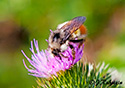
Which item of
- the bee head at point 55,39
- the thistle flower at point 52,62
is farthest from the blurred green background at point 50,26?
the bee head at point 55,39

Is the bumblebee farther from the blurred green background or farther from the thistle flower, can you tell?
the blurred green background

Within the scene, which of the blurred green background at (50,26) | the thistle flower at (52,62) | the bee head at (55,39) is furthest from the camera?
the blurred green background at (50,26)

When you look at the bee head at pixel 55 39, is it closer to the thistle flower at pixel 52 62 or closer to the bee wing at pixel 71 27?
the bee wing at pixel 71 27

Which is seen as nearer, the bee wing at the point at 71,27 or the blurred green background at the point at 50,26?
the bee wing at the point at 71,27

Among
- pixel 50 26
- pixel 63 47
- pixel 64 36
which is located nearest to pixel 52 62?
pixel 63 47

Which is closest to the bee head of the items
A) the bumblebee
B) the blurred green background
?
the bumblebee

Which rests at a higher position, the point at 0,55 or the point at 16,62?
the point at 0,55

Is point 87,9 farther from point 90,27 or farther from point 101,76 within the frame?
point 101,76

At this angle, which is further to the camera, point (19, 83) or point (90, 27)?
point (90, 27)

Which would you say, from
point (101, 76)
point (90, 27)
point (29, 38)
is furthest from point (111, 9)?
point (101, 76)
